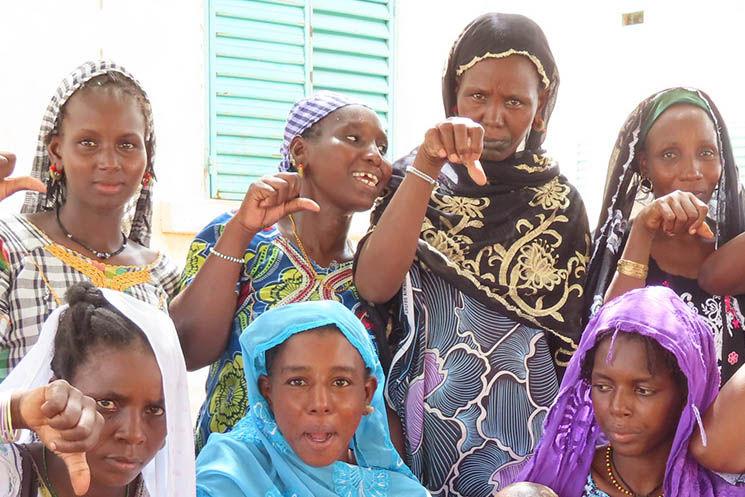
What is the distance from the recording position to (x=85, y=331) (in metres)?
2.20

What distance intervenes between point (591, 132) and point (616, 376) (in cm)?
393

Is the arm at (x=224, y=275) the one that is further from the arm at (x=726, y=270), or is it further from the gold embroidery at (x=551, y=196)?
the arm at (x=726, y=270)

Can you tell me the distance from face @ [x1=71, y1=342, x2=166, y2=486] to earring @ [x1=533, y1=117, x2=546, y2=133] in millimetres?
1612

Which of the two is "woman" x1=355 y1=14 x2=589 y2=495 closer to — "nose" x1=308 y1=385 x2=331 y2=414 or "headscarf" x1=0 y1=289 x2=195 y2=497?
"nose" x1=308 y1=385 x2=331 y2=414

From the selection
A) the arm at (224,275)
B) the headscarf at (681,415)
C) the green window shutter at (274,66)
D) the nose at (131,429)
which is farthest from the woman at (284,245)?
the green window shutter at (274,66)

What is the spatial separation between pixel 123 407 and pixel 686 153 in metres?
1.98

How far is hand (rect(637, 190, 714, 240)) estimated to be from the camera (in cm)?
260

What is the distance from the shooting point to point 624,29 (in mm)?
6219

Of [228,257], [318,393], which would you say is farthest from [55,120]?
[318,393]

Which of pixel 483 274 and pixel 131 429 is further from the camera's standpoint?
pixel 483 274

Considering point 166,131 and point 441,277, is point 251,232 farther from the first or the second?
point 166,131

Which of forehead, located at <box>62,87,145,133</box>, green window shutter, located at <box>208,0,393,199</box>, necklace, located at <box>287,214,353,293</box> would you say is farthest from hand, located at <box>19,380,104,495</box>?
green window shutter, located at <box>208,0,393,199</box>

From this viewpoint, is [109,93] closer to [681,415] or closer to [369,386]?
[369,386]

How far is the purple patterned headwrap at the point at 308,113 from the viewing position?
3047 millimetres
